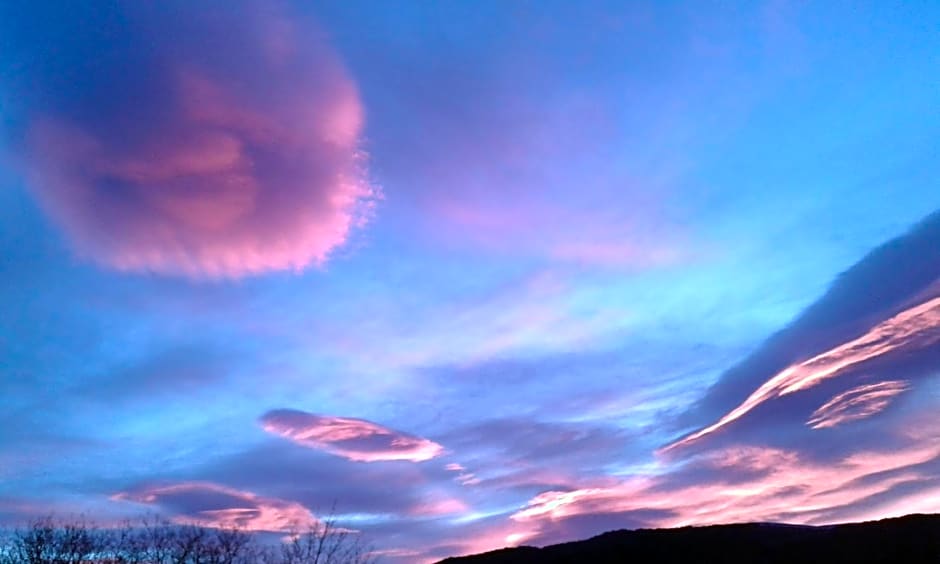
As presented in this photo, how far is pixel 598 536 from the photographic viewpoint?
44.6 meters

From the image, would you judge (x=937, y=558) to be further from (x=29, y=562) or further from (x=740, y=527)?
(x=29, y=562)

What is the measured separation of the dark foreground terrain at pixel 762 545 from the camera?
34.3 meters

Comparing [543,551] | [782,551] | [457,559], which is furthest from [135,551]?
[782,551]

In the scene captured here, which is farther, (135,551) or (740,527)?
(135,551)

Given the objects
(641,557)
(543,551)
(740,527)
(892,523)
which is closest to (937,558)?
(892,523)

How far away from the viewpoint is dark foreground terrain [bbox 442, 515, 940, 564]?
34281mm

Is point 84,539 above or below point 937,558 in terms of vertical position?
above

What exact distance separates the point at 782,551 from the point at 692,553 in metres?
4.63

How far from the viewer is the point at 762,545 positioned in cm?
3838

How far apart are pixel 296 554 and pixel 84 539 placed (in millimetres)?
16263

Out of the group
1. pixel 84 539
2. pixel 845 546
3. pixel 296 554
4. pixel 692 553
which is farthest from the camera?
pixel 296 554

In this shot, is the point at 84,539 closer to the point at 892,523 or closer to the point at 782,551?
the point at 782,551

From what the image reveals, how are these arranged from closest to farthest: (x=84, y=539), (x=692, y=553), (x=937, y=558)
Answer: (x=937, y=558) → (x=692, y=553) → (x=84, y=539)

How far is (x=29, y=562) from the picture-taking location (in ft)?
169
